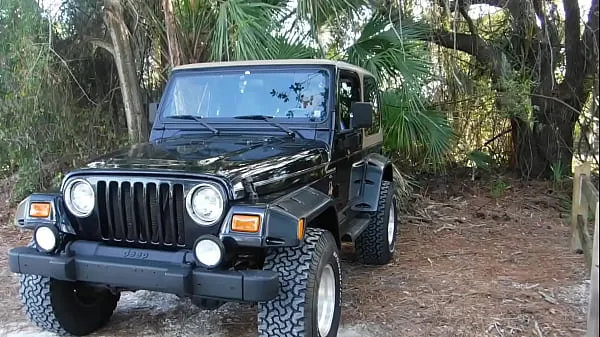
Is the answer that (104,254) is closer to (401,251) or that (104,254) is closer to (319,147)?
(319,147)

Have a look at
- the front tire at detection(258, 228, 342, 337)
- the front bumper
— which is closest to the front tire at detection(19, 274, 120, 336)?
the front bumper

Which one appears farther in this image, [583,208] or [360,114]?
[583,208]

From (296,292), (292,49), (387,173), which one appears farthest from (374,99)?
(296,292)

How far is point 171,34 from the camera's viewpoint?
612 centimetres

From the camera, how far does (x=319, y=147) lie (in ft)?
12.8

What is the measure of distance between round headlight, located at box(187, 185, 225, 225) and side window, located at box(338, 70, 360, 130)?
1.52 metres

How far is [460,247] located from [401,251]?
24.8 inches

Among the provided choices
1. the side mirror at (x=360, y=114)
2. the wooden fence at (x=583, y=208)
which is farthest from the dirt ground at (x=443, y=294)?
the side mirror at (x=360, y=114)

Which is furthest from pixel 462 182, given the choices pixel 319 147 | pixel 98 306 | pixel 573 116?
pixel 98 306

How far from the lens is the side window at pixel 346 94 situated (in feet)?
14.0

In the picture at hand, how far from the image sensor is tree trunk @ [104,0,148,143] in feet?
21.7

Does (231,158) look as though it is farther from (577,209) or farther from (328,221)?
(577,209)

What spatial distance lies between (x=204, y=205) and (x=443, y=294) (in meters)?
2.35

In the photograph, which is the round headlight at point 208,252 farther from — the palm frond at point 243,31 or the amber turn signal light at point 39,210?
the palm frond at point 243,31
